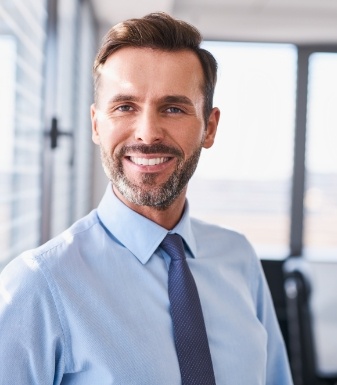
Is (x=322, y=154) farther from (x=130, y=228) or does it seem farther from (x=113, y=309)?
(x=113, y=309)

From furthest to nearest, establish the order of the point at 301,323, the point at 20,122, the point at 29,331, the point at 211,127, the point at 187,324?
the point at 301,323 → the point at 20,122 → the point at 211,127 → the point at 187,324 → the point at 29,331

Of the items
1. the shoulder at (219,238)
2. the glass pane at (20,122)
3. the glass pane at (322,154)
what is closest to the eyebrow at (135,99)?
the shoulder at (219,238)

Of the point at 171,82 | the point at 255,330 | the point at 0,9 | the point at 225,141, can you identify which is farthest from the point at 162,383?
the point at 225,141

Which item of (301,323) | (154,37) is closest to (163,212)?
(154,37)

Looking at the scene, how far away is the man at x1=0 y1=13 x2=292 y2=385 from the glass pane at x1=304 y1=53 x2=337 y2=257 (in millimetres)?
2879

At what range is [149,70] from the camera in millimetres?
891

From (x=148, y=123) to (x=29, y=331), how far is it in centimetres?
33

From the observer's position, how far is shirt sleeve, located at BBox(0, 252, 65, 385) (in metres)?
0.74

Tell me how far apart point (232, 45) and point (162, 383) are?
3.15m

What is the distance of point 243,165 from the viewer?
3803 mm

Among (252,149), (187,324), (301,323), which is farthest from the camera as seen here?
(252,149)

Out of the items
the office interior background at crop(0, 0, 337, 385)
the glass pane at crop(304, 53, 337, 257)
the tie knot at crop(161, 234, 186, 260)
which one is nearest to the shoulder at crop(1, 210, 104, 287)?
the tie knot at crop(161, 234, 186, 260)

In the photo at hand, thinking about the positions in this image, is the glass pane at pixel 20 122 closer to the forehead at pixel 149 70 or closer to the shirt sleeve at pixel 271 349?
the forehead at pixel 149 70

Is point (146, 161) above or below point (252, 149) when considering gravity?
below
